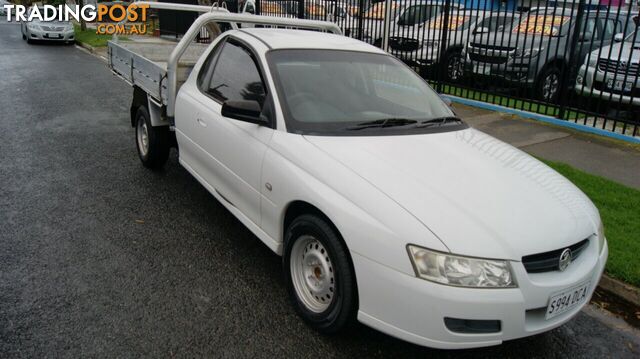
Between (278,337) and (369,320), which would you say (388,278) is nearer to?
(369,320)

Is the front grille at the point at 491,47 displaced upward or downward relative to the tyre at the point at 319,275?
upward

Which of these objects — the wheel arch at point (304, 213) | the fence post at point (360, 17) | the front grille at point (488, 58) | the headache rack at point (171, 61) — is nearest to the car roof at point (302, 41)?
the headache rack at point (171, 61)

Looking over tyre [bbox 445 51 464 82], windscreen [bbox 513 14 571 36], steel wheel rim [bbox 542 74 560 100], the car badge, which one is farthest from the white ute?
tyre [bbox 445 51 464 82]

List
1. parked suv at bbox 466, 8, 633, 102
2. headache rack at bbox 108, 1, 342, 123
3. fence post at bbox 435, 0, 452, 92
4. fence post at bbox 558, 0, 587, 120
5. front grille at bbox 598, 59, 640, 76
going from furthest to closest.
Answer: fence post at bbox 435, 0, 452, 92 → parked suv at bbox 466, 8, 633, 102 → fence post at bbox 558, 0, 587, 120 → front grille at bbox 598, 59, 640, 76 → headache rack at bbox 108, 1, 342, 123

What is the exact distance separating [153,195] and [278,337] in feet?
9.10

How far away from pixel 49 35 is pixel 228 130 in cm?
2043

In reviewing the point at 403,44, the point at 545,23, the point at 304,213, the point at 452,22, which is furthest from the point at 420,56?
the point at 304,213

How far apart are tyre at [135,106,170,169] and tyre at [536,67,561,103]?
6.21m

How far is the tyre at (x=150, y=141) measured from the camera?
5.68 metres

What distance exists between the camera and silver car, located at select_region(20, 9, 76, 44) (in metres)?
20.6

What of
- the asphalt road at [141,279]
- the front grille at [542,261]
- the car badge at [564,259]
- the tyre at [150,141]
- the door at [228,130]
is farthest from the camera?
the tyre at [150,141]

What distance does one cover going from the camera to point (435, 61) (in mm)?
10742

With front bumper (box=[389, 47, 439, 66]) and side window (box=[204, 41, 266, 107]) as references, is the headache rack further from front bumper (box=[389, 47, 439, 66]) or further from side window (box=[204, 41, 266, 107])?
front bumper (box=[389, 47, 439, 66])

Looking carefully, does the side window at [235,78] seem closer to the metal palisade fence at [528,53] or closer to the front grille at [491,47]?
the metal palisade fence at [528,53]
